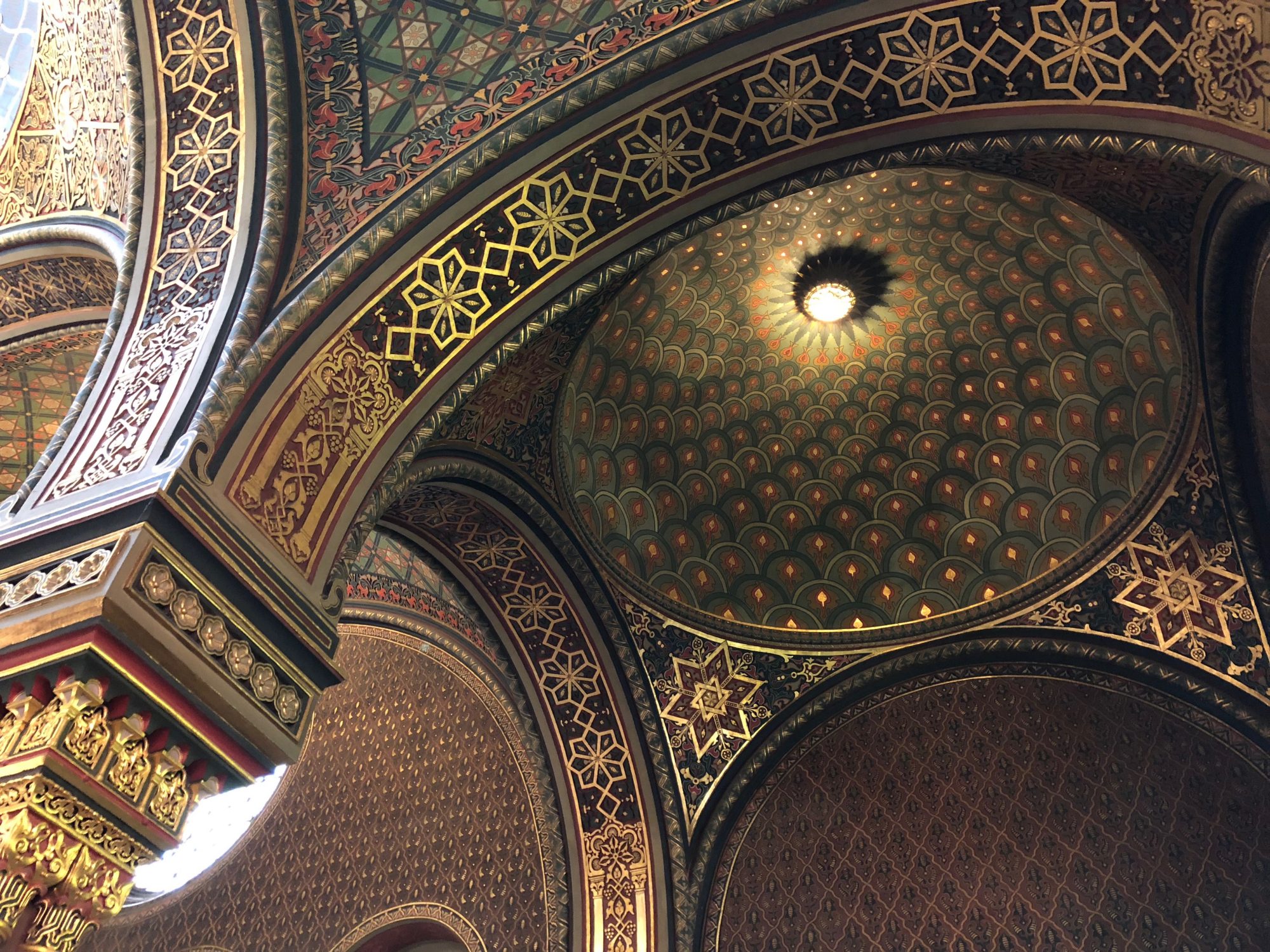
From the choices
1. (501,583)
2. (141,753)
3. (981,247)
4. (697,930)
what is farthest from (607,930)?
(981,247)

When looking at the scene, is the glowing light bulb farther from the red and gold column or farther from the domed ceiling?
the red and gold column

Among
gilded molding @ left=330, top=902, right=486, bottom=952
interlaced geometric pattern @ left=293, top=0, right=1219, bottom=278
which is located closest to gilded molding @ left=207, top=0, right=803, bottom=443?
interlaced geometric pattern @ left=293, top=0, right=1219, bottom=278

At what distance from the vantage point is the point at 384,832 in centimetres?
828

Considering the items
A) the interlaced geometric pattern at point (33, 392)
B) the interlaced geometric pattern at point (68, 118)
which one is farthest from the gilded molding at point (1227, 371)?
the interlaced geometric pattern at point (33, 392)

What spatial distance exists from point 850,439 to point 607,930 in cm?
360

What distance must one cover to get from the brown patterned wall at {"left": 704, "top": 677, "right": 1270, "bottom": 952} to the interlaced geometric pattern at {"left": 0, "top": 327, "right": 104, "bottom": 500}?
5.17 m

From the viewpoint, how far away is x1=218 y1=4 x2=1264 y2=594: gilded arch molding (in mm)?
4215

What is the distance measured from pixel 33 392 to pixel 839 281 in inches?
210

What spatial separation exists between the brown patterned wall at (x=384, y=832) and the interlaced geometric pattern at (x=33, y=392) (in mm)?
2768

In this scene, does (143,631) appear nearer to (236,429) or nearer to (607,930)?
(236,429)

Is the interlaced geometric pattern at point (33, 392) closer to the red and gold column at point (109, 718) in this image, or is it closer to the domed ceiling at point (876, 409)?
the domed ceiling at point (876, 409)

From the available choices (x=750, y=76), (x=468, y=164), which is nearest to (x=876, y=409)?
(x=750, y=76)

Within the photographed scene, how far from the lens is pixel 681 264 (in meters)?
7.28

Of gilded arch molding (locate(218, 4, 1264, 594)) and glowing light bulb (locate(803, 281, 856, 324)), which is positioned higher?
glowing light bulb (locate(803, 281, 856, 324))
